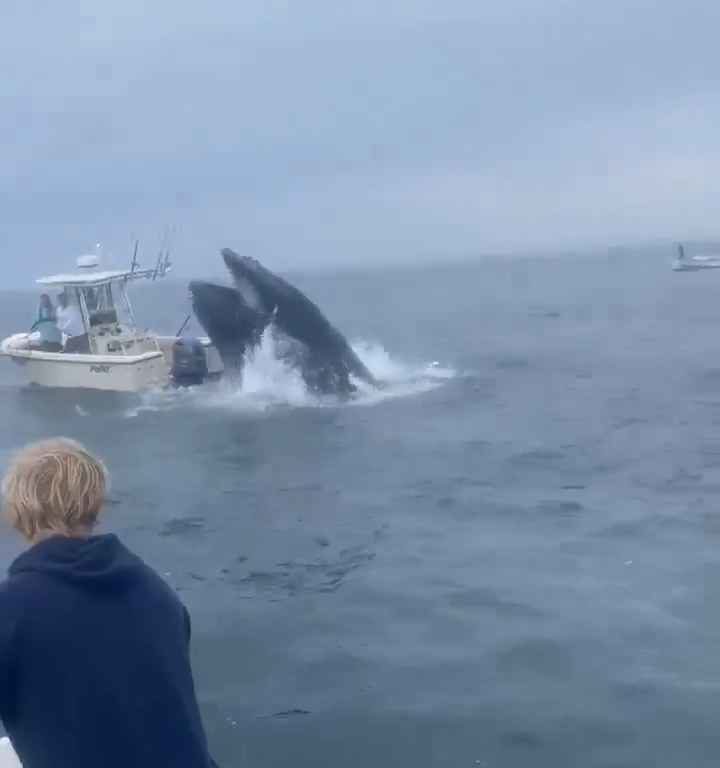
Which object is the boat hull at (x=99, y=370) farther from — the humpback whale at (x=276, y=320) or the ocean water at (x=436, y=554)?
the humpback whale at (x=276, y=320)

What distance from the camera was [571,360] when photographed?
118ft

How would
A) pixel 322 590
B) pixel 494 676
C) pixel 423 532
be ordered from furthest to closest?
1. pixel 423 532
2. pixel 322 590
3. pixel 494 676

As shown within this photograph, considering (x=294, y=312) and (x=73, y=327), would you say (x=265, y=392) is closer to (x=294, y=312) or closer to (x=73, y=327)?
(x=294, y=312)

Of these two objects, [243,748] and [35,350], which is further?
[35,350]

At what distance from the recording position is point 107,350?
109ft

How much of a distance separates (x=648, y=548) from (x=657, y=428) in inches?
355

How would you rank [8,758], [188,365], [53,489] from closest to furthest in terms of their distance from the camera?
[53,489]
[8,758]
[188,365]

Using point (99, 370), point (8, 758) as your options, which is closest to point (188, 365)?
point (99, 370)

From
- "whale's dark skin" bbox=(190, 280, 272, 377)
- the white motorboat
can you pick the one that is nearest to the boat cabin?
the white motorboat

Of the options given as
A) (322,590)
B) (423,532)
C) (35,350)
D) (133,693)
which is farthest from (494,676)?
(35,350)

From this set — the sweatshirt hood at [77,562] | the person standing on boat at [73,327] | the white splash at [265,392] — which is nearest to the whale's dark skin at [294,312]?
the white splash at [265,392]

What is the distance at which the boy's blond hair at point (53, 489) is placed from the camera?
3.67 meters

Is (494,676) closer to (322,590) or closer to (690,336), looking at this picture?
(322,590)

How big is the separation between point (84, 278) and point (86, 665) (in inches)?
1188
